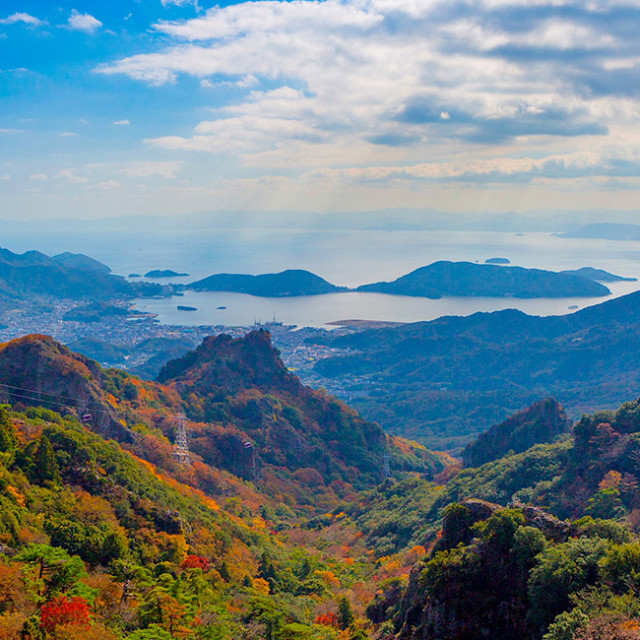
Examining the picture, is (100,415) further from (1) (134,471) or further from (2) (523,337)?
(2) (523,337)

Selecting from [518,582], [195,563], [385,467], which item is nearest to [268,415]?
[385,467]

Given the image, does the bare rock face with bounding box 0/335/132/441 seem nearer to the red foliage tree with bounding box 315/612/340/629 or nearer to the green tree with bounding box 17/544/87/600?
the red foliage tree with bounding box 315/612/340/629

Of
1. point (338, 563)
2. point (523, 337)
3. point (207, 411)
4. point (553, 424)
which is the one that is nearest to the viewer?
point (338, 563)

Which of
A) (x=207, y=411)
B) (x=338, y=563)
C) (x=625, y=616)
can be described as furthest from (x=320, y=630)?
(x=207, y=411)

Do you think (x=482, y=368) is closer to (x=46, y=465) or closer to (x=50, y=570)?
(x=46, y=465)

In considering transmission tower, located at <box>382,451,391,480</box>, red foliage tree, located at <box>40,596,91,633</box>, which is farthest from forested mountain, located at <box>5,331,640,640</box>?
transmission tower, located at <box>382,451,391,480</box>

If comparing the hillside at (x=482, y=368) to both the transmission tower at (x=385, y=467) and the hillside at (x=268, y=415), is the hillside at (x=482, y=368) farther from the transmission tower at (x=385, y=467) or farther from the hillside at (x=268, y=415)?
the hillside at (x=268, y=415)
